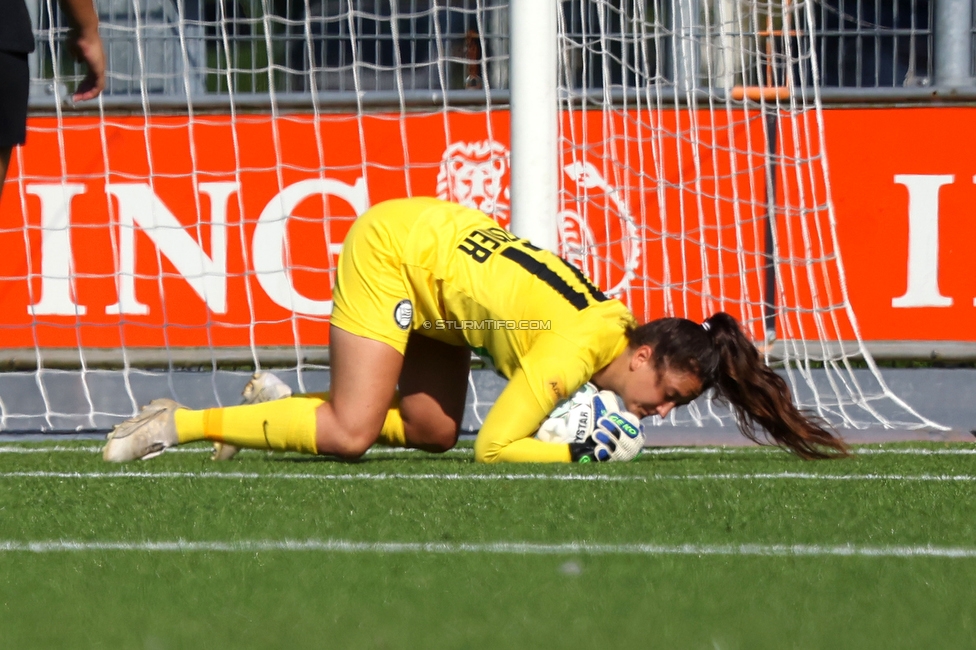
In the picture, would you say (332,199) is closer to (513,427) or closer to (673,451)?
(673,451)

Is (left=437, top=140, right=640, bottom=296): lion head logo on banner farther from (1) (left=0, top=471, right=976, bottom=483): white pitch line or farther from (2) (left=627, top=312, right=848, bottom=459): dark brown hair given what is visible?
(1) (left=0, top=471, right=976, bottom=483): white pitch line

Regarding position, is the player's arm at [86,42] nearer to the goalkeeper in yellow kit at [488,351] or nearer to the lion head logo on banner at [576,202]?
the goalkeeper in yellow kit at [488,351]

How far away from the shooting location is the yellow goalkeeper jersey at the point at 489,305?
362 centimetres

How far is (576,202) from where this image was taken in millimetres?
6180

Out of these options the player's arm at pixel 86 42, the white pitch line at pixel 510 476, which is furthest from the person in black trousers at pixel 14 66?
the white pitch line at pixel 510 476

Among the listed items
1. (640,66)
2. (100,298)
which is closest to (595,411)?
(640,66)

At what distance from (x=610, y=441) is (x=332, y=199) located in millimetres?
2839

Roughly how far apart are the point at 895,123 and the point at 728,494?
350 centimetres

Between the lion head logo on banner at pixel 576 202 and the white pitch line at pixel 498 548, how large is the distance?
3607 millimetres

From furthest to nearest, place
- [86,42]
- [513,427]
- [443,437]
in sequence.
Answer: [443,437], [513,427], [86,42]

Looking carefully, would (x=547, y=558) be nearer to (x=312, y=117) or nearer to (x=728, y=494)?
(x=728, y=494)

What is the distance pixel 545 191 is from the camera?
462 cm

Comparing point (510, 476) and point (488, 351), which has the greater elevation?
point (488, 351)

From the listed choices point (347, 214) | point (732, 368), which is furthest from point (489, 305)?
point (347, 214)
